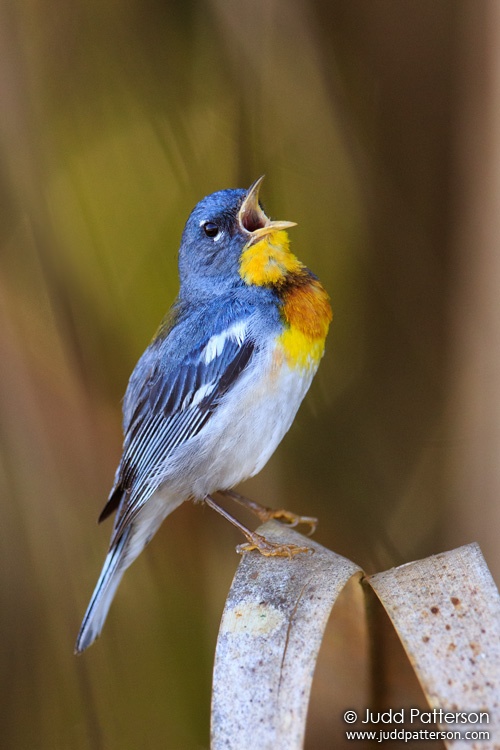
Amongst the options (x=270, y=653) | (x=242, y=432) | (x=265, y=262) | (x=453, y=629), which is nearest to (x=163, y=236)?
(x=265, y=262)

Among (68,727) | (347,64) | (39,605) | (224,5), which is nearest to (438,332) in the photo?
(347,64)

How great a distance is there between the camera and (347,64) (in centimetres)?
→ 212

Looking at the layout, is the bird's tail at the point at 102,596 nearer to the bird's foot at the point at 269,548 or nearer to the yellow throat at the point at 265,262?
the bird's foot at the point at 269,548

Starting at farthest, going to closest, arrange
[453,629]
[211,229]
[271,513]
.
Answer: [271,513] < [211,229] < [453,629]

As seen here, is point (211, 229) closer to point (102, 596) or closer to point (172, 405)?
point (172, 405)

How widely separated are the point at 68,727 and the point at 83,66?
195 cm

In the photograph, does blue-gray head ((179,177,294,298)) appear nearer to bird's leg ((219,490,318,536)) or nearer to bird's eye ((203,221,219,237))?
bird's eye ((203,221,219,237))

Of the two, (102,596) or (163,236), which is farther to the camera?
(163,236)

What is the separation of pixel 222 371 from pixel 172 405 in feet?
0.54

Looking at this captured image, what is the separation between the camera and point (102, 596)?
1867mm

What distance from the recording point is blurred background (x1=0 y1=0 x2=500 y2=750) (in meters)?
2.07

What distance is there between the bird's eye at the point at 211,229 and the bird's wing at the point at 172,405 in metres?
0.27

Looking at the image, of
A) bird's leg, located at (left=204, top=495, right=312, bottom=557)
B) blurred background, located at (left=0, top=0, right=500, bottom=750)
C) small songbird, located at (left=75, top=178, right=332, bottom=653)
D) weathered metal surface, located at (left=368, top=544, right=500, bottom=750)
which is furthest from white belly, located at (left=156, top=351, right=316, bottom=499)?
weathered metal surface, located at (left=368, top=544, right=500, bottom=750)

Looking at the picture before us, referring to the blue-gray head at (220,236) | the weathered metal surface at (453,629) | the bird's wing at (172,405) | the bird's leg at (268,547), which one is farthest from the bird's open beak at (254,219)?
the weathered metal surface at (453,629)
